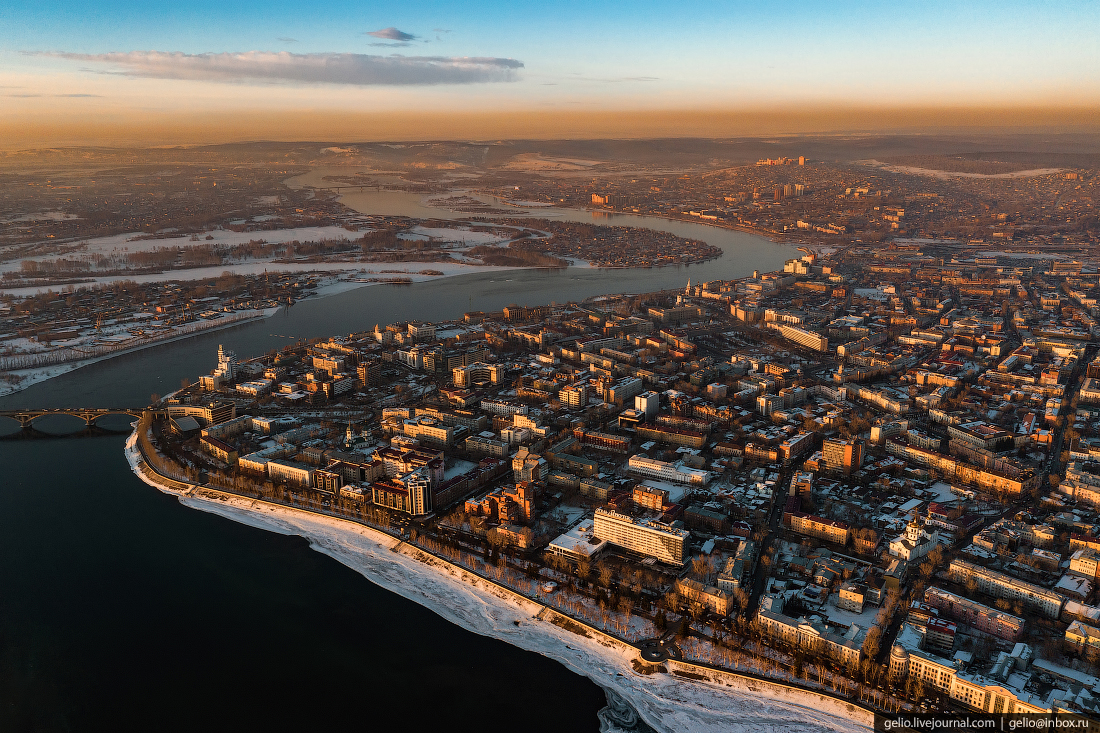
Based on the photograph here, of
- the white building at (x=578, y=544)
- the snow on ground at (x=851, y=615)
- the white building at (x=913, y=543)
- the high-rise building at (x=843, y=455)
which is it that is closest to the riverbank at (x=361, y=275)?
the white building at (x=578, y=544)

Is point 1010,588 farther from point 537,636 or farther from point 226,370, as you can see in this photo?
point 226,370

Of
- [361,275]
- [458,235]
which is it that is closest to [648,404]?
[361,275]

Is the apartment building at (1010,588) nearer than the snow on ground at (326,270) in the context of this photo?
Yes

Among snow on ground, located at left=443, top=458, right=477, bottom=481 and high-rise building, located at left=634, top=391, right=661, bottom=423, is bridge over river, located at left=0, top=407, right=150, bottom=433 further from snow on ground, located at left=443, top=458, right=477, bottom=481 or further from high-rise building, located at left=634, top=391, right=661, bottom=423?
high-rise building, located at left=634, top=391, right=661, bottom=423

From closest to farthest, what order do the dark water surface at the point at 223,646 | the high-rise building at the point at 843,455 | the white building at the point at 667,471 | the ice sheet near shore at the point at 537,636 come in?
1. the ice sheet near shore at the point at 537,636
2. the dark water surface at the point at 223,646
3. the white building at the point at 667,471
4. the high-rise building at the point at 843,455

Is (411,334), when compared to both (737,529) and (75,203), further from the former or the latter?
(75,203)

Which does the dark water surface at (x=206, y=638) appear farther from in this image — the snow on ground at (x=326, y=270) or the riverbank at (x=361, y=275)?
the snow on ground at (x=326, y=270)
